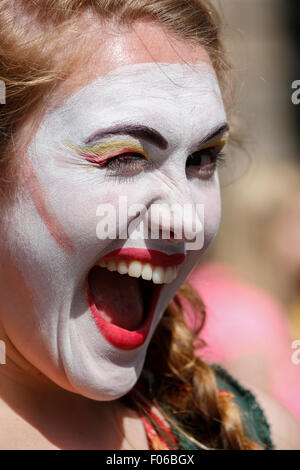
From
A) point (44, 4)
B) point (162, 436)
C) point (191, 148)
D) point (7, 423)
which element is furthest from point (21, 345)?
point (44, 4)

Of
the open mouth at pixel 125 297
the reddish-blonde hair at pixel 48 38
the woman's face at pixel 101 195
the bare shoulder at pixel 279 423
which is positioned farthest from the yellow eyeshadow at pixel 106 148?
the bare shoulder at pixel 279 423

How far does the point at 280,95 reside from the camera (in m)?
5.20

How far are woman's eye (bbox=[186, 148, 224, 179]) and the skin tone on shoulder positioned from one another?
2 cm

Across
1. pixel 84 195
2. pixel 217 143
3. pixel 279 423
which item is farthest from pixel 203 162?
pixel 279 423

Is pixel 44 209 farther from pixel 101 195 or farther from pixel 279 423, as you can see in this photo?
pixel 279 423

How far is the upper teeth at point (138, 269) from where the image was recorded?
1.39 m

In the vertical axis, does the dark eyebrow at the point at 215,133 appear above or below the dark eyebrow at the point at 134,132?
above

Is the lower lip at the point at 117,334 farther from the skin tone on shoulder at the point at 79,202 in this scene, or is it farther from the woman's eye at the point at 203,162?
the woman's eye at the point at 203,162

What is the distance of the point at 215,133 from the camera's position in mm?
1430

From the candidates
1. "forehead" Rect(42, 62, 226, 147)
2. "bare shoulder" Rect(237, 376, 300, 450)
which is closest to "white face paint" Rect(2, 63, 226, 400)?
"forehead" Rect(42, 62, 226, 147)

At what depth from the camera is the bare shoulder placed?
1793mm

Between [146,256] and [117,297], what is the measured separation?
178 mm

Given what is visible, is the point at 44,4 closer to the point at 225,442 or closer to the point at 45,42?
the point at 45,42

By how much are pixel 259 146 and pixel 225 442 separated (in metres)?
3.62
